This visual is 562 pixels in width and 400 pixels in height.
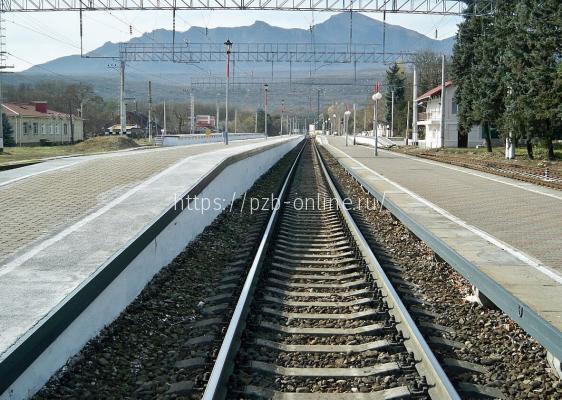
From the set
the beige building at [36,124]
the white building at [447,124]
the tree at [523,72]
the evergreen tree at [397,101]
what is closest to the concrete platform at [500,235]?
the tree at [523,72]

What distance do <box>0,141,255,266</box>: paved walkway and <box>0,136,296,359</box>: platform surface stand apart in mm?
13

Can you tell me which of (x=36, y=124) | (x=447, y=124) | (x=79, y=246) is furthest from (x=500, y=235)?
(x=36, y=124)

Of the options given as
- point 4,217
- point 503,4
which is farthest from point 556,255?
point 503,4

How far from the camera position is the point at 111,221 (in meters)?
9.27

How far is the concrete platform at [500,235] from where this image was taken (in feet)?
Result: 20.5

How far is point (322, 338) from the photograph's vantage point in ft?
19.9

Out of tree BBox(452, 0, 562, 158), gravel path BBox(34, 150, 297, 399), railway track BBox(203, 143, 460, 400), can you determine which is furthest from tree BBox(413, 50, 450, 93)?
gravel path BBox(34, 150, 297, 399)

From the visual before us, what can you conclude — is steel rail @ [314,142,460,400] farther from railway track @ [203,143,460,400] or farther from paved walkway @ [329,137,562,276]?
paved walkway @ [329,137,562,276]

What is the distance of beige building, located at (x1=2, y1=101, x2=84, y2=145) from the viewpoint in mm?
70625

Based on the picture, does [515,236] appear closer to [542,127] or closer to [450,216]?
[450,216]

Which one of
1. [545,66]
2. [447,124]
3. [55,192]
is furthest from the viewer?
[447,124]

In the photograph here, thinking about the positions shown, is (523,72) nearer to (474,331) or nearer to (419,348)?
(474,331)

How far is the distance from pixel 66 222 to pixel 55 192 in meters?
2.74

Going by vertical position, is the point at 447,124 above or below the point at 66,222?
above
